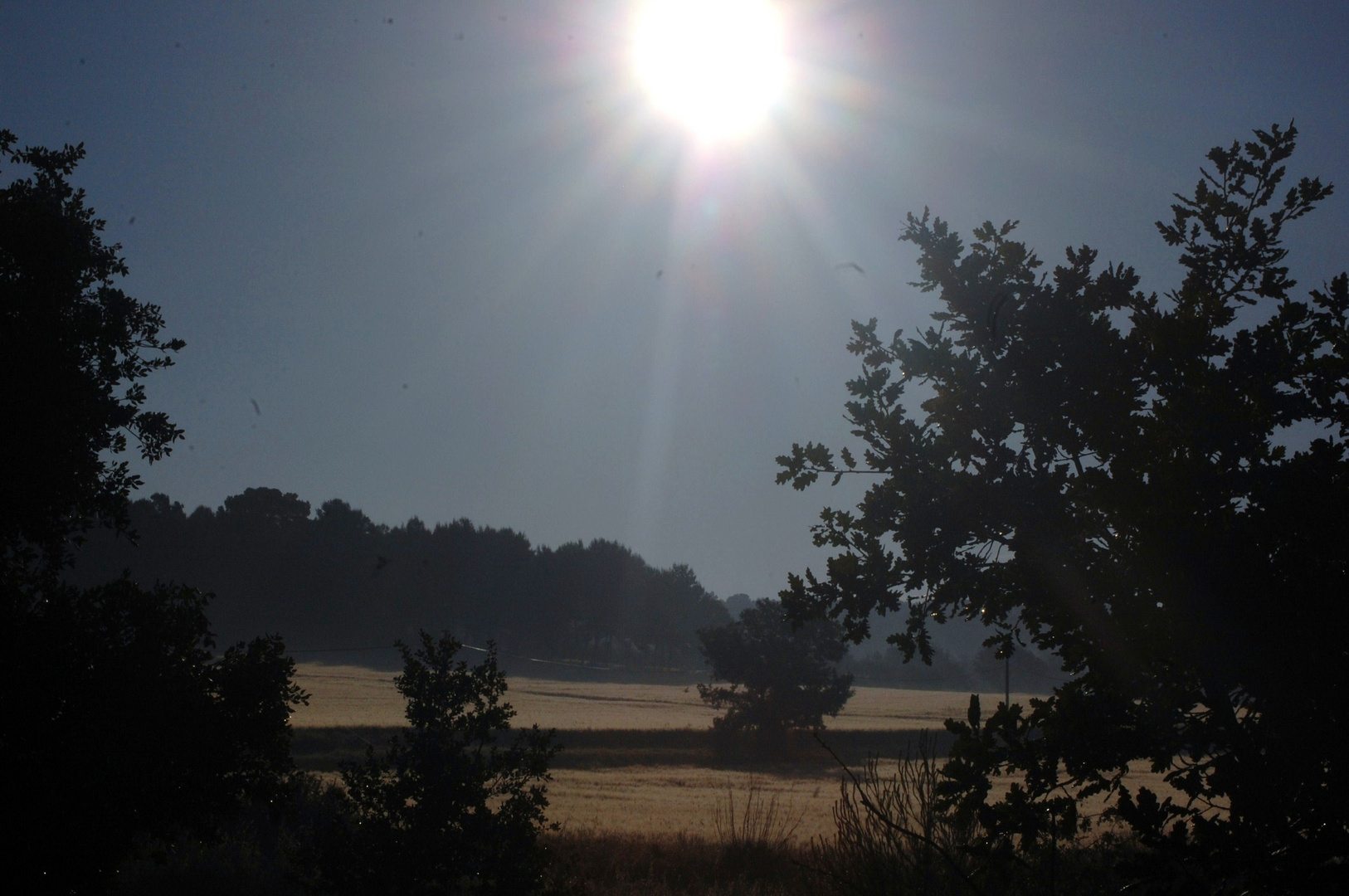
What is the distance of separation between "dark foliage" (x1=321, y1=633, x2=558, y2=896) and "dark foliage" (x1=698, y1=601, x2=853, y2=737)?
140ft

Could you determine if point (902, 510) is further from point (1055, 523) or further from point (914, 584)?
point (1055, 523)

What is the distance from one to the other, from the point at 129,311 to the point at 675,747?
45.6 metres

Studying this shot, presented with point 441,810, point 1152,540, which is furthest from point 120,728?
point 1152,540

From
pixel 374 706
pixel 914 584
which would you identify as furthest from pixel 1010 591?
pixel 374 706

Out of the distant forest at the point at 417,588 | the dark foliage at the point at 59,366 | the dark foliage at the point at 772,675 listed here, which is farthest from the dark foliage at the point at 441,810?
the distant forest at the point at 417,588

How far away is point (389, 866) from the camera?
10953 mm

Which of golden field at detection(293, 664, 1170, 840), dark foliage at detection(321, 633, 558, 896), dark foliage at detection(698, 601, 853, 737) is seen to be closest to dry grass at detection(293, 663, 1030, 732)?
golden field at detection(293, 664, 1170, 840)

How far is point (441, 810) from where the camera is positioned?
11.1 metres

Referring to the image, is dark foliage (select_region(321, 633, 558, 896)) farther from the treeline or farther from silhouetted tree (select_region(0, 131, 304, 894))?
the treeline

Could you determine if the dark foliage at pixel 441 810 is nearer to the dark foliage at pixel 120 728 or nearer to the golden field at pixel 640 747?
the dark foliage at pixel 120 728

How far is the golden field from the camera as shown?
88.5 feet

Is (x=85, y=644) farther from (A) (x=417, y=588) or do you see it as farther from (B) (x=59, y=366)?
(A) (x=417, y=588)

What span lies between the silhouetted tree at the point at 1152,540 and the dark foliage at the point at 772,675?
1801 inches

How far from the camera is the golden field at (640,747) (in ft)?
88.5
